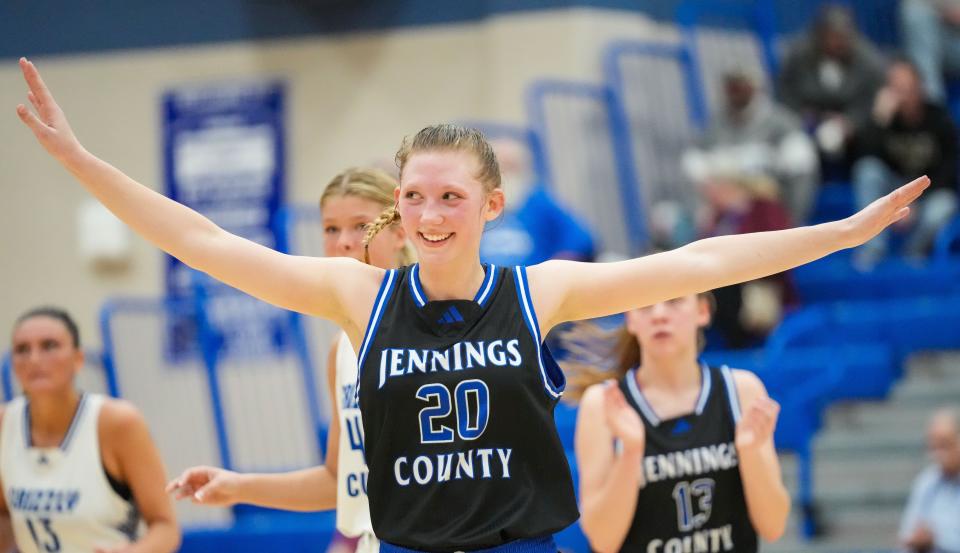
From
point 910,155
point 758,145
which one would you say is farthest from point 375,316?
point 910,155

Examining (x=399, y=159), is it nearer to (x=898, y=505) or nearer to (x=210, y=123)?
(x=898, y=505)

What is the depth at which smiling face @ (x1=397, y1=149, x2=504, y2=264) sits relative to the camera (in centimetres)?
289

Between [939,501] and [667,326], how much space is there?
11.1ft

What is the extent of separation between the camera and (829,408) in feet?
28.3

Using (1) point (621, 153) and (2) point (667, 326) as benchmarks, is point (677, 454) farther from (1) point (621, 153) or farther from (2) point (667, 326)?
(1) point (621, 153)

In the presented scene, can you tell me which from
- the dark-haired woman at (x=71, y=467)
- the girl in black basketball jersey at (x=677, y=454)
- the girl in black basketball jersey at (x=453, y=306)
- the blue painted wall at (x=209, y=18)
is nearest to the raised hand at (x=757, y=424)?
the girl in black basketball jersey at (x=677, y=454)

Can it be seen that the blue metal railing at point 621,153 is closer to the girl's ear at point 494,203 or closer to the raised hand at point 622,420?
the raised hand at point 622,420

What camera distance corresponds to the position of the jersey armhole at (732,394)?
14.0 ft

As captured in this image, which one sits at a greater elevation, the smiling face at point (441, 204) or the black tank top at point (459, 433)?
the smiling face at point (441, 204)

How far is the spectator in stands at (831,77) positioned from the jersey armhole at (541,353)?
789cm

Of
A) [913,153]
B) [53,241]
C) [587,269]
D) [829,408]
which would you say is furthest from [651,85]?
[587,269]

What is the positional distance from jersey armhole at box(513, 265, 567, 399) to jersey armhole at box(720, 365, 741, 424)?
1.44 metres

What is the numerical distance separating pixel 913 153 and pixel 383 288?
7622 millimetres

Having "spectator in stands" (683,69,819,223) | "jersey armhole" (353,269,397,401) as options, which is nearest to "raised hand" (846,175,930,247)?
"jersey armhole" (353,269,397,401)
